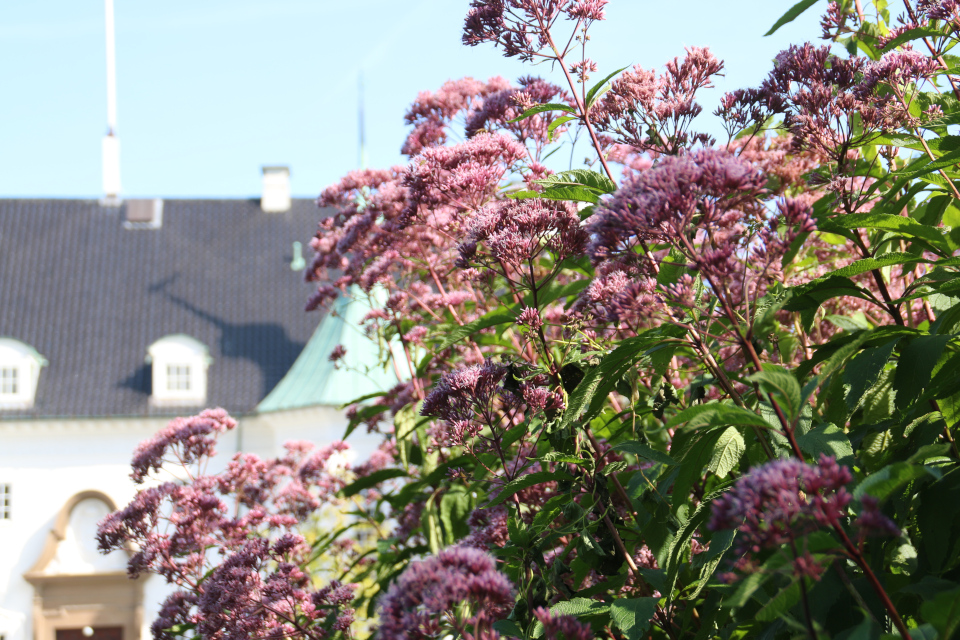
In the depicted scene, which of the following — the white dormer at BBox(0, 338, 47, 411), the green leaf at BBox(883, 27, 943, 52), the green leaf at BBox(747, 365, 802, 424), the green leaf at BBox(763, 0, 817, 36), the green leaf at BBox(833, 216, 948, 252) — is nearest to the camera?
the green leaf at BBox(747, 365, 802, 424)

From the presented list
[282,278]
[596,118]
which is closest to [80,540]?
[282,278]

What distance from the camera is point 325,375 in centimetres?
2141

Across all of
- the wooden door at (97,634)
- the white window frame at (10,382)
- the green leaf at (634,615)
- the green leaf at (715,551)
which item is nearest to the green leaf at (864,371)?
the green leaf at (715,551)

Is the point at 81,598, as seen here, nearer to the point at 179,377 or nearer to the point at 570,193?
the point at 179,377

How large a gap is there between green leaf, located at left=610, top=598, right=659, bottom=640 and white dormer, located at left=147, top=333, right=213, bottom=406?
2222 cm

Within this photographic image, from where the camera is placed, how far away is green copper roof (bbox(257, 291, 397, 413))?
2020cm

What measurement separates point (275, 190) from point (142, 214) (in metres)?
4.14

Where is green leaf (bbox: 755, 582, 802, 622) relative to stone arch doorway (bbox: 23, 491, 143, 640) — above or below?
above

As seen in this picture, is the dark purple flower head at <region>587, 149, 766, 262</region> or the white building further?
the white building

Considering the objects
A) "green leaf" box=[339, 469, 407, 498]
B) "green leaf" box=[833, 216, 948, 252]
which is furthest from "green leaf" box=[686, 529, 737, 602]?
"green leaf" box=[339, 469, 407, 498]

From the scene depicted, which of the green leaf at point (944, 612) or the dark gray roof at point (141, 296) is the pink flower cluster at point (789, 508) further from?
the dark gray roof at point (141, 296)

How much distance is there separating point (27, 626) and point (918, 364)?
23132 mm

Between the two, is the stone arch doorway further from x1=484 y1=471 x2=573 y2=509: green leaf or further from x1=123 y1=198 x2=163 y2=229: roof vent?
x1=484 y1=471 x2=573 y2=509: green leaf

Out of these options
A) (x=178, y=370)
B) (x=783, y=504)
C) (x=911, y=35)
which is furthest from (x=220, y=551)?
(x=178, y=370)
